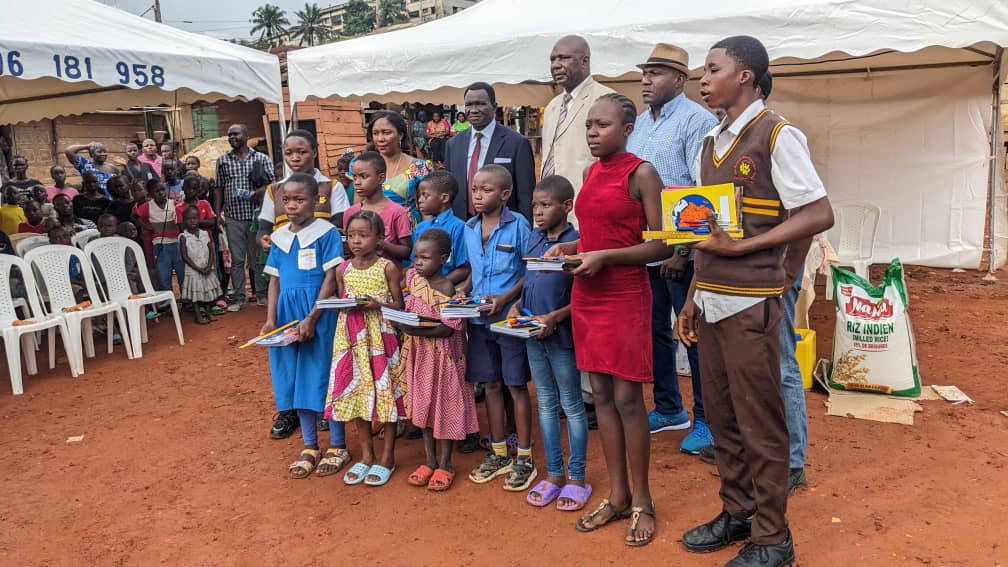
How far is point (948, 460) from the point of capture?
3707 mm

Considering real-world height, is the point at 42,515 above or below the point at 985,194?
below

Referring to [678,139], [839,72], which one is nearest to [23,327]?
[678,139]

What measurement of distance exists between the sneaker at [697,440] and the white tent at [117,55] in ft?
17.0

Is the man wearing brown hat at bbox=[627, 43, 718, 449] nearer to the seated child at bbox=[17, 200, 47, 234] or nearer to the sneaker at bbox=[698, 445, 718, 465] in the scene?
the sneaker at bbox=[698, 445, 718, 465]

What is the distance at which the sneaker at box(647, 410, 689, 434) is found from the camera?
4.22 meters

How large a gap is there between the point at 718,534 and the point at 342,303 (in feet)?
6.52

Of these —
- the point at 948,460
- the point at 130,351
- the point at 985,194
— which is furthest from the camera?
the point at 985,194

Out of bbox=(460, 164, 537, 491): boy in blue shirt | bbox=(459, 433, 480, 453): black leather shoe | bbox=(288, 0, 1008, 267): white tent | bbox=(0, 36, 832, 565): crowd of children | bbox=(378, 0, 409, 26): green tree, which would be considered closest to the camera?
bbox=(0, 36, 832, 565): crowd of children

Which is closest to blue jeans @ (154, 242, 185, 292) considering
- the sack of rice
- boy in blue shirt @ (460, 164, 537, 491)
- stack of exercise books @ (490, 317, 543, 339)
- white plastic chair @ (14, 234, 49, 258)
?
white plastic chair @ (14, 234, 49, 258)

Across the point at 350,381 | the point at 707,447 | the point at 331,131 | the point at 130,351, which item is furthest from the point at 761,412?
the point at 331,131

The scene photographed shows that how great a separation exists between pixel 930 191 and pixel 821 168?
1.22 m

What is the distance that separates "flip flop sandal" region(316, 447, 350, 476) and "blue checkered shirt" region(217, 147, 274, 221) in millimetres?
4632

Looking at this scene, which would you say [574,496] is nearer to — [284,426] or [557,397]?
[557,397]

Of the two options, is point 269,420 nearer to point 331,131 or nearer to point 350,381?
point 350,381
